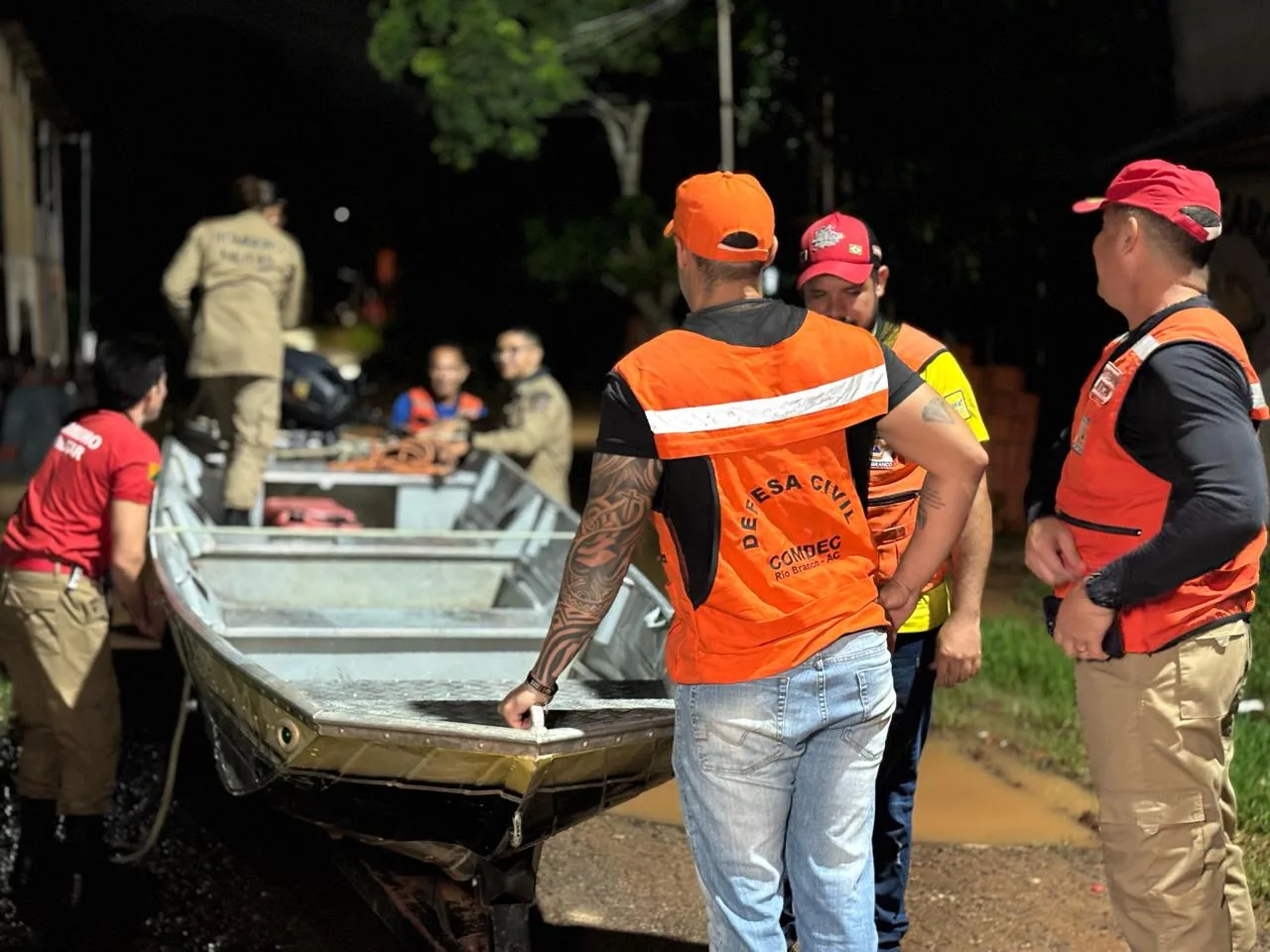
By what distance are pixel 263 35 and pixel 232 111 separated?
2.94 meters

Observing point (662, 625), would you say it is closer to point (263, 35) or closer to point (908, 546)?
point (908, 546)

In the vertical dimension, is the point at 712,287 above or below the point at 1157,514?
above

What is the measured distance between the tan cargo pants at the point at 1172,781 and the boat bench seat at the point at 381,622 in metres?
2.77

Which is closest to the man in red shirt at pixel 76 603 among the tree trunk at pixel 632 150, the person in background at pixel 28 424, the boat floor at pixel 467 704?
the boat floor at pixel 467 704

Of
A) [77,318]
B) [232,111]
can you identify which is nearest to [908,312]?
[77,318]

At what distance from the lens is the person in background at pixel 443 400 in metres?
9.55

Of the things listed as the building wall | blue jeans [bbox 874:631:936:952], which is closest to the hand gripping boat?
blue jeans [bbox 874:631:936:952]

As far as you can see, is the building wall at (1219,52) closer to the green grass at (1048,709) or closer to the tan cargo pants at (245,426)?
the green grass at (1048,709)

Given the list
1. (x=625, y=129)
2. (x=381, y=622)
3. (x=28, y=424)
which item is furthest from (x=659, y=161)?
(x=381, y=622)

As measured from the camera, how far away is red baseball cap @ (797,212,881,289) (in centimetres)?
398

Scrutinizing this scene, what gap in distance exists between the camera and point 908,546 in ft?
11.6

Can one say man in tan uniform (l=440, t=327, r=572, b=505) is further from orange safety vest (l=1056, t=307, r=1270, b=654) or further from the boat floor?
orange safety vest (l=1056, t=307, r=1270, b=654)

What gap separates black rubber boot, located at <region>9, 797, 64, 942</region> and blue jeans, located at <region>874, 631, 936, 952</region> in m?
2.85

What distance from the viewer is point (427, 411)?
991 cm
